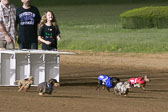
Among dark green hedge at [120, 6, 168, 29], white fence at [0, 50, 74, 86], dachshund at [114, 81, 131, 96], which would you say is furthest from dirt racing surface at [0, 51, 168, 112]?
dark green hedge at [120, 6, 168, 29]

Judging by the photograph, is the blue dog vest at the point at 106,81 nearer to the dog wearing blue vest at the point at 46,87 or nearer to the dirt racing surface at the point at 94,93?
the dirt racing surface at the point at 94,93

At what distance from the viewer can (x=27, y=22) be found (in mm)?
14352

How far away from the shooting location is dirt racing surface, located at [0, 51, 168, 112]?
35.5 ft

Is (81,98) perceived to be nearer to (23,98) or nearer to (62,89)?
Result: (23,98)

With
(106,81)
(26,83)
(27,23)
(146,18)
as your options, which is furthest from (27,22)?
(146,18)

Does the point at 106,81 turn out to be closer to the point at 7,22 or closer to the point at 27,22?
the point at 27,22

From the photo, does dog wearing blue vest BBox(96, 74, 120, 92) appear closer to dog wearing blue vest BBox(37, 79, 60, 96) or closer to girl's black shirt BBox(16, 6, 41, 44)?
dog wearing blue vest BBox(37, 79, 60, 96)

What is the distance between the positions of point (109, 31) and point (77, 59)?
850 centimetres

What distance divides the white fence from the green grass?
998 cm

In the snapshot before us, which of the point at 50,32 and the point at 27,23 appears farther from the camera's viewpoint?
the point at 50,32

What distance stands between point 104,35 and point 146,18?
257cm

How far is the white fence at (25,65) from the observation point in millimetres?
14209

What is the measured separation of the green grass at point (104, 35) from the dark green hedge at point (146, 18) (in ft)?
1.67

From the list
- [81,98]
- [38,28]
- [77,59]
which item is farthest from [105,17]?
[81,98]
